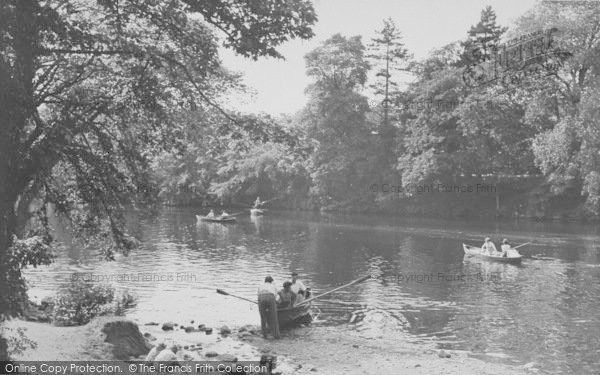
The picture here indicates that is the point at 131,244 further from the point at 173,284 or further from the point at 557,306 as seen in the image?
the point at 557,306

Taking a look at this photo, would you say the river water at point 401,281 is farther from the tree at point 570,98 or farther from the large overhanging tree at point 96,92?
the tree at point 570,98

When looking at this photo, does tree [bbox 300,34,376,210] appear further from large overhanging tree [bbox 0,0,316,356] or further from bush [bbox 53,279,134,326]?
large overhanging tree [bbox 0,0,316,356]

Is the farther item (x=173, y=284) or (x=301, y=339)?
(x=173, y=284)

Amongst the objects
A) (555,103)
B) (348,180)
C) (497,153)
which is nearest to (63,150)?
(555,103)

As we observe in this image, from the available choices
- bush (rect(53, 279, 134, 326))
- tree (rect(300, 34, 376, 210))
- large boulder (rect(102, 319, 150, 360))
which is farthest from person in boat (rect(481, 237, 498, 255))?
tree (rect(300, 34, 376, 210))

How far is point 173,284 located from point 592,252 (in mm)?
25210

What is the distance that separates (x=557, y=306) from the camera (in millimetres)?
22406

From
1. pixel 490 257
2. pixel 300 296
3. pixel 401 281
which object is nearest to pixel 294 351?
pixel 300 296

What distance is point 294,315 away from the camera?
20125 millimetres

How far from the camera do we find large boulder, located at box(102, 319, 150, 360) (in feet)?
49.5

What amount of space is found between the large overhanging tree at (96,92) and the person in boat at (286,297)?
6.97 m

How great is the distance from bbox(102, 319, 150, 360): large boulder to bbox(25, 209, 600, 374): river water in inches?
98.3

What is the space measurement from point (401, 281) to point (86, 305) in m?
15.0

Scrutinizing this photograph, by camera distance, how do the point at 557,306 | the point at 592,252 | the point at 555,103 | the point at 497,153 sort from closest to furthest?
1. the point at 557,306
2. the point at 592,252
3. the point at 555,103
4. the point at 497,153
